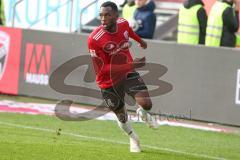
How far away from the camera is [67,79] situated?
1952 centimetres

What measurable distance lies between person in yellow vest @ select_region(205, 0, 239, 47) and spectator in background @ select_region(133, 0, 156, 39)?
1.99m

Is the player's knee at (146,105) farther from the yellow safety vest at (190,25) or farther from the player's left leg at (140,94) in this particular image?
the yellow safety vest at (190,25)

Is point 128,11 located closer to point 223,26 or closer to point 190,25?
point 190,25

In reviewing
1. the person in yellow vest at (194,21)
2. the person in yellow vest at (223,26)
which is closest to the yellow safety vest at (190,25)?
the person in yellow vest at (194,21)

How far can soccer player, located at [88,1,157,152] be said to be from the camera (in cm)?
1240

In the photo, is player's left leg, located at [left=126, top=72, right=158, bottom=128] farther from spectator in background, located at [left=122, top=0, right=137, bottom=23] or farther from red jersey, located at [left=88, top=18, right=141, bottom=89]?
spectator in background, located at [left=122, top=0, right=137, bottom=23]

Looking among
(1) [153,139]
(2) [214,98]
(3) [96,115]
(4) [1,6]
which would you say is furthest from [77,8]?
(1) [153,139]

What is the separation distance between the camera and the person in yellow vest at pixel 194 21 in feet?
59.6

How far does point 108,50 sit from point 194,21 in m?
6.20

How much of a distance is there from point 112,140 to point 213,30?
4359 millimetres

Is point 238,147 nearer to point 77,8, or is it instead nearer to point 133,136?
point 133,136

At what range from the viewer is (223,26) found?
17672 millimetres

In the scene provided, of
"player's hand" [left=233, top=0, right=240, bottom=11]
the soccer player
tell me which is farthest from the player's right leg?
"player's hand" [left=233, top=0, right=240, bottom=11]

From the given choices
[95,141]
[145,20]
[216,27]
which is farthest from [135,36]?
[145,20]
